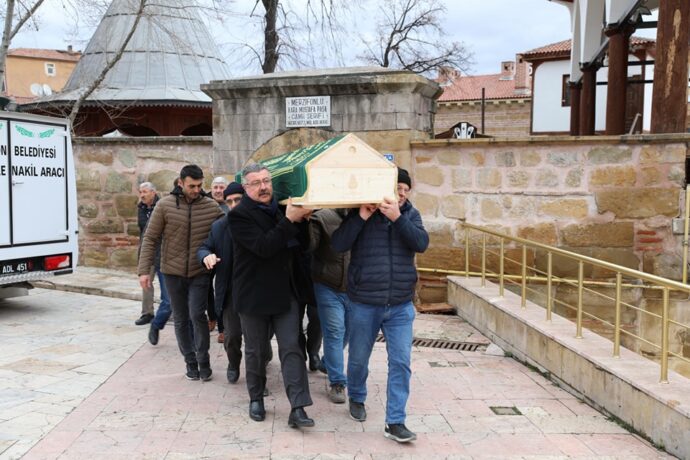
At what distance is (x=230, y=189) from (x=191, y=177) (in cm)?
44

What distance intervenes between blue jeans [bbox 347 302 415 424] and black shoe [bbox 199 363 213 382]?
1711 mm

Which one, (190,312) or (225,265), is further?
(190,312)

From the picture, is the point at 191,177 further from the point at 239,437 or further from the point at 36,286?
the point at 36,286

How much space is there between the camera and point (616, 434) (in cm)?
447

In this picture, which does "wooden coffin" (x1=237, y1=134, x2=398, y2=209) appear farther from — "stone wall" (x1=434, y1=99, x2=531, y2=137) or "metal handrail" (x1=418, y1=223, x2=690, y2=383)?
"stone wall" (x1=434, y1=99, x2=531, y2=137)

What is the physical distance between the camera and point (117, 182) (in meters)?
11.2

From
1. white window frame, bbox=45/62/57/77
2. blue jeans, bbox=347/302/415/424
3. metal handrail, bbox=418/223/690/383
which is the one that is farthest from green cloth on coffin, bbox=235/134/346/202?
white window frame, bbox=45/62/57/77

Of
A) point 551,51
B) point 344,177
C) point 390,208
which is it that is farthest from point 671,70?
point 551,51

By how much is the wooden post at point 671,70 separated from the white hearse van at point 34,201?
767cm

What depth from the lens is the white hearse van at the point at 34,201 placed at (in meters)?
8.20

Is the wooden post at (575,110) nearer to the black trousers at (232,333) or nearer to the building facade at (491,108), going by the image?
the building facade at (491,108)

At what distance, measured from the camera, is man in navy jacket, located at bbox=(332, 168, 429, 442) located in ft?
14.3

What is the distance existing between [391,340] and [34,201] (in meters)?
5.96

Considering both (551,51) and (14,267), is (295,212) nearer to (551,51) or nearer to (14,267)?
(14,267)
